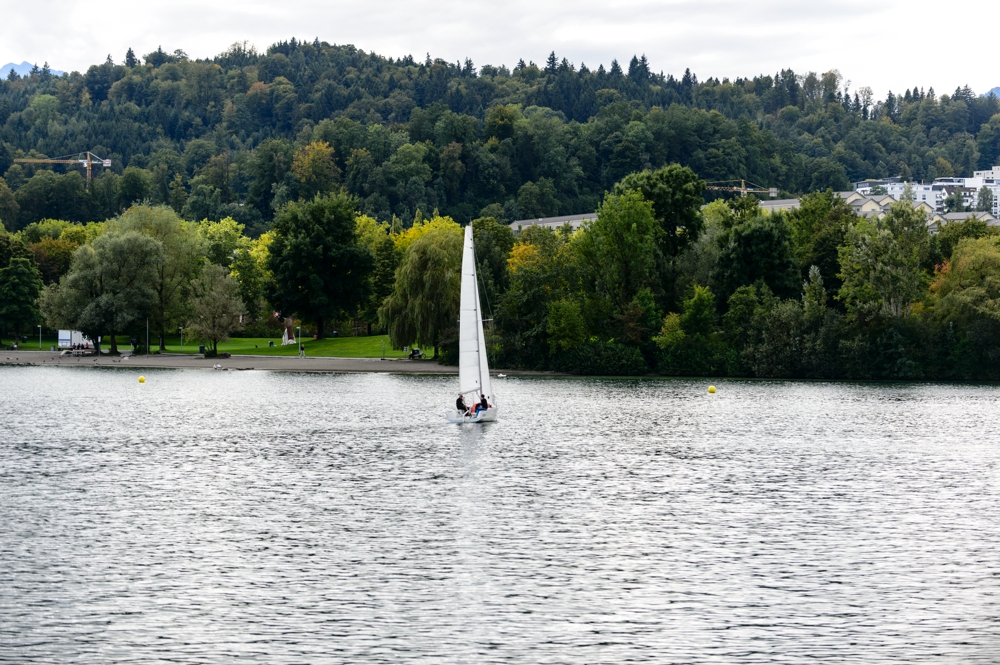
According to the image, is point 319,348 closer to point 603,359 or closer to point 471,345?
point 603,359

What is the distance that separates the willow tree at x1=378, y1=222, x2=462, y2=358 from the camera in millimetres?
121625

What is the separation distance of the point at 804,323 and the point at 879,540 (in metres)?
77.9

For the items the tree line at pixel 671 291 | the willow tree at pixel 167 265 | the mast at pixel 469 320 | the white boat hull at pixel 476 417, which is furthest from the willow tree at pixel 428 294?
the mast at pixel 469 320

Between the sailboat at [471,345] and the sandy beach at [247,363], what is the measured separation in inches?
1708

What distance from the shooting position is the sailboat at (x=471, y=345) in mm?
74000

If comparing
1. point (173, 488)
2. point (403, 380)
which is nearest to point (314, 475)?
point (173, 488)

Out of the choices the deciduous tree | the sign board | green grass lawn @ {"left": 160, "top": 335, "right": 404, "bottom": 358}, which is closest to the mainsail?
green grass lawn @ {"left": 160, "top": 335, "right": 404, "bottom": 358}

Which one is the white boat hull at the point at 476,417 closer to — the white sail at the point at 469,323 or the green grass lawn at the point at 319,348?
the white sail at the point at 469,323

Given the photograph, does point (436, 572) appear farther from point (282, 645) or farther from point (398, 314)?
point (398, 314)

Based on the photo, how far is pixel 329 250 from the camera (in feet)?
484

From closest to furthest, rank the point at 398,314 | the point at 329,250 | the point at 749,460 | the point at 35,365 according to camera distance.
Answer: the point at 749,460
the point at 398,314
the point at 35,365
the point at 329,250

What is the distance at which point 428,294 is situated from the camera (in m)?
122

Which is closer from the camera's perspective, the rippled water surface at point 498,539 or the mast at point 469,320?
the rippled water surface at point 498,539

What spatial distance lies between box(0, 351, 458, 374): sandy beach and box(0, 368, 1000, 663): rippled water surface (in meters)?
43.4
